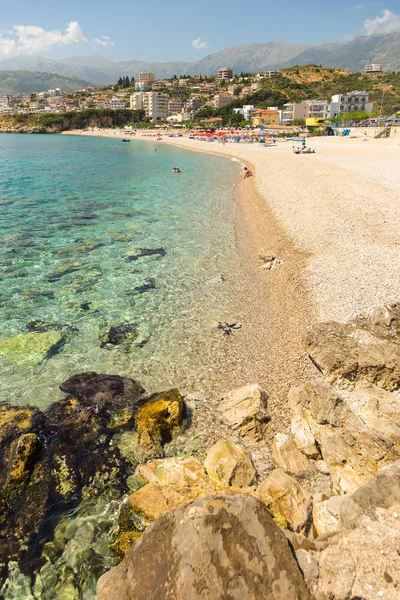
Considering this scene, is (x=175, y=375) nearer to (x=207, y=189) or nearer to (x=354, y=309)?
(x=354, y=309)

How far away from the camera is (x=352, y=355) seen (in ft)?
28.4

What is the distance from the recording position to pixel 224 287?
48.6ft

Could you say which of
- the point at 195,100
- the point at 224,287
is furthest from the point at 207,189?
the point at 195,100

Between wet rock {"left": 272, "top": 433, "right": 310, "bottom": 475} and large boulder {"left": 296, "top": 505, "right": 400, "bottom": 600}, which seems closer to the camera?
large boulder {"left": 296, "top": 505, "right": 400, "bottom": 600}

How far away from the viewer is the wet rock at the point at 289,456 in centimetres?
700

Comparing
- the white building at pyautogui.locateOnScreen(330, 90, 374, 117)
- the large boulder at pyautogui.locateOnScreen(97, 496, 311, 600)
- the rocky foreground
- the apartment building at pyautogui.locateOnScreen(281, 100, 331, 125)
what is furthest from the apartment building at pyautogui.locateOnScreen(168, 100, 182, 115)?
the large boulder at pyautogui.locateOnScreen(97, 496, 311, 600)

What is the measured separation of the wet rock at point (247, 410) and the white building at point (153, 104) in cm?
20175

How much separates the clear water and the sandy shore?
1.11 metres

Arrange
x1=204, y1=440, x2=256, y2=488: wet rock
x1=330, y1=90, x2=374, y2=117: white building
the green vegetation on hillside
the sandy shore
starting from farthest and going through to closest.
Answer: the green vegetation on hillside → x1=330, y1=90, x2=374, y2=117: white building → the sandy shore → x1=204, y1=440, x2=256, y2=488: wet rock

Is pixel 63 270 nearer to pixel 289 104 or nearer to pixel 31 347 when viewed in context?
pixel 31 347

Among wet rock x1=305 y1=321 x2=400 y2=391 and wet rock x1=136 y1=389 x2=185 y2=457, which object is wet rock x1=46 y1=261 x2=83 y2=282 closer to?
wet rock x1=136 y1=389 x2=185 y2=457

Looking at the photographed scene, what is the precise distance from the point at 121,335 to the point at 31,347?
268cm

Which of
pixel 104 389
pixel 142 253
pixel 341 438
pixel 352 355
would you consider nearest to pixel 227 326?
pixel 352 355

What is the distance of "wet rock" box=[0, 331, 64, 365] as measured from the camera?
10.5m
